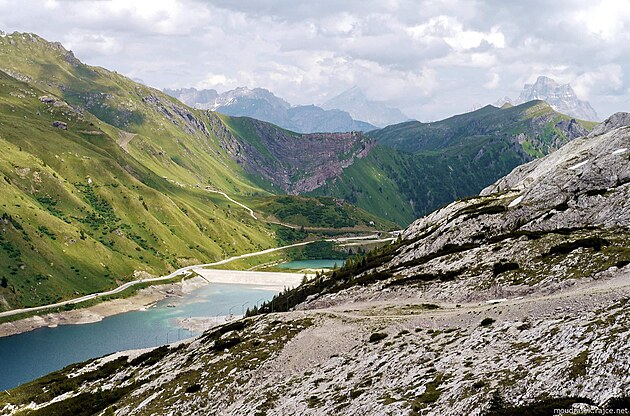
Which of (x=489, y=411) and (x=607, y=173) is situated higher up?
(x=607, y=173)

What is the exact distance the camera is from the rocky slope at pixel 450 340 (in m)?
34.7

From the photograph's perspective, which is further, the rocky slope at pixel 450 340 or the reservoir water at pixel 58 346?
the reservoir water at pixel 58 346

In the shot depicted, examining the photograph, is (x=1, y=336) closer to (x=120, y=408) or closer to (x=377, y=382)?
(x=120, y=408)

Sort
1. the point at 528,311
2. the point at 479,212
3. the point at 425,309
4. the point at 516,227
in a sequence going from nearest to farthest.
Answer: the point at 528,311 < the point at 425,309 < the point at 516,227 < the point at 479,212

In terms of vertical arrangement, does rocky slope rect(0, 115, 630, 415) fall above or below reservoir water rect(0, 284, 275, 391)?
above

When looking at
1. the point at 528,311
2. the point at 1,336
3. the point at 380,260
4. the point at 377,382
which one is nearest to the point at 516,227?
the point at 380,260

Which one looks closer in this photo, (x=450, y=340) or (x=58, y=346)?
(x=450, y=340)

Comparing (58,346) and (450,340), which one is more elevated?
(450,340)

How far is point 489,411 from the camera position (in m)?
31.7

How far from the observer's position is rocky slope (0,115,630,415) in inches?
1366

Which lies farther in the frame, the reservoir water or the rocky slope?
the reservoir water

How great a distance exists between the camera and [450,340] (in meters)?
48.1

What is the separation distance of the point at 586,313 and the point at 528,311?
7.49 meters

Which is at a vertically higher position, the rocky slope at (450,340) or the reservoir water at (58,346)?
the rocky slope at (450,340)
